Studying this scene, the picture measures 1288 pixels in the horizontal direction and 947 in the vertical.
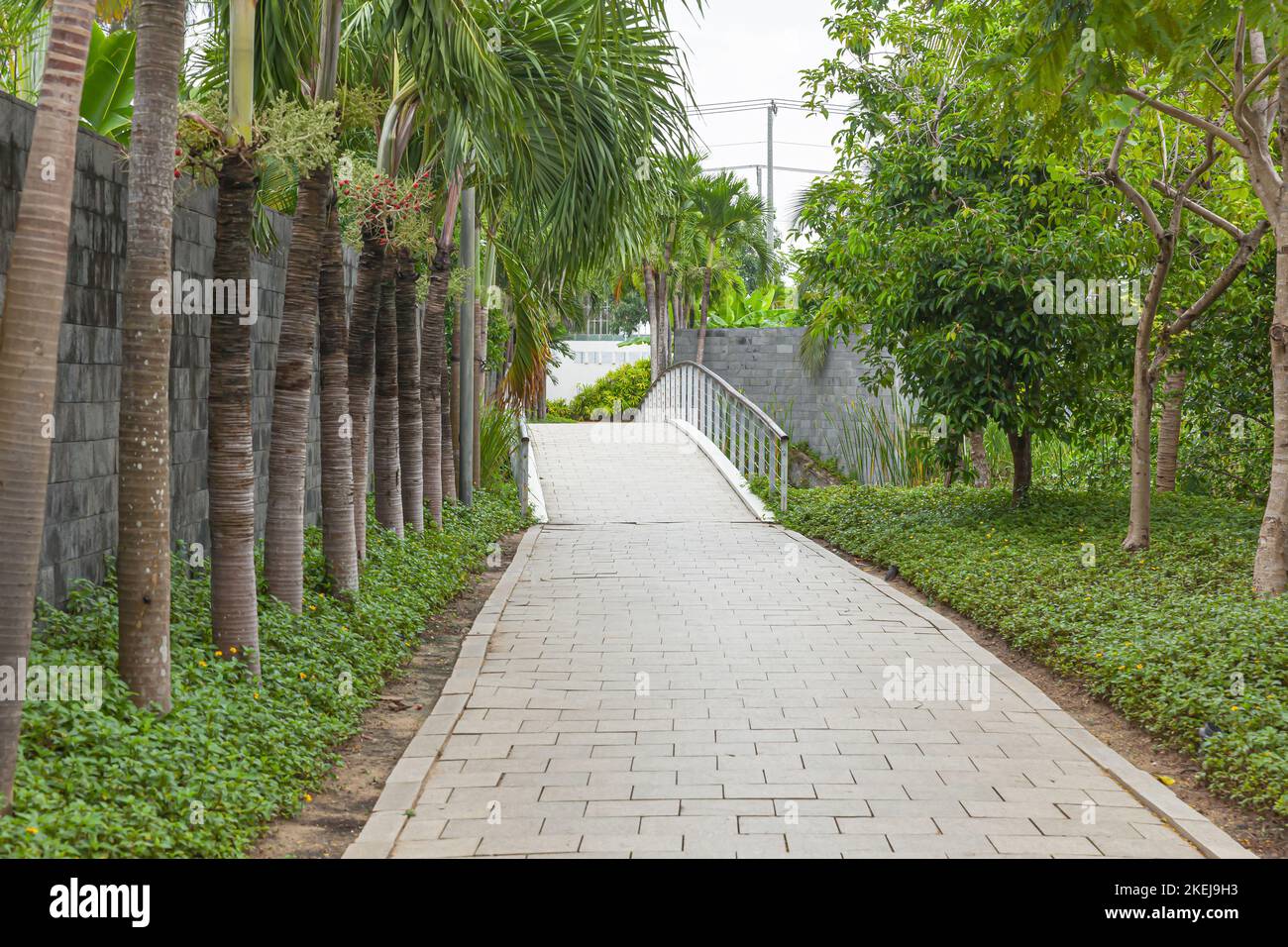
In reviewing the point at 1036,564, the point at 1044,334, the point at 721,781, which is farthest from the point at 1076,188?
the point at 721,781

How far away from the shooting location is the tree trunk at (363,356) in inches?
381

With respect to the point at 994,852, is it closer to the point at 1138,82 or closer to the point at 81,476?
the point at 81,476

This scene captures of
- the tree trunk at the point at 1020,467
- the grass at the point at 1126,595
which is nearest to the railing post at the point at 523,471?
the grass at the point at 1126,595

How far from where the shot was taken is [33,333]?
14.1ft

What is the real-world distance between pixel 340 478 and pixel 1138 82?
7.49m

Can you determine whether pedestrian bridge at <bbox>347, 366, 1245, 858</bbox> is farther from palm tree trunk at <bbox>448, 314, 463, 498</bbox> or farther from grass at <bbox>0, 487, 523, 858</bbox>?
palm tree trunk at <bbox>448, 314, 463, 498</bbox>

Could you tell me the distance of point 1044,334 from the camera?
1278 cm

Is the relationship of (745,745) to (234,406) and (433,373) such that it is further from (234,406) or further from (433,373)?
(433,373)

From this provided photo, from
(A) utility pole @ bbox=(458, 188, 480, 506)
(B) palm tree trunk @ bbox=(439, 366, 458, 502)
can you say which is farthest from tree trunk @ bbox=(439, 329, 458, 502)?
(A) utility pole @ bbox=(458, 188, 480, 506)

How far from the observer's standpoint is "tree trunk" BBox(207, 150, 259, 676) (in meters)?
6.30

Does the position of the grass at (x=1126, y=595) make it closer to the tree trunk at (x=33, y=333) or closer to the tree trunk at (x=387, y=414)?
the tree trunk at (x=387, y=414)

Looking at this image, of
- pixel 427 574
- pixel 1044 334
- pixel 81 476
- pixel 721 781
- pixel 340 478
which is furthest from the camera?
pixel 1044 334

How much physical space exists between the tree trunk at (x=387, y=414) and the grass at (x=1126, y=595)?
4.93m

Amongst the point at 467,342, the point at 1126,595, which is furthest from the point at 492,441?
the point at 1126,595
